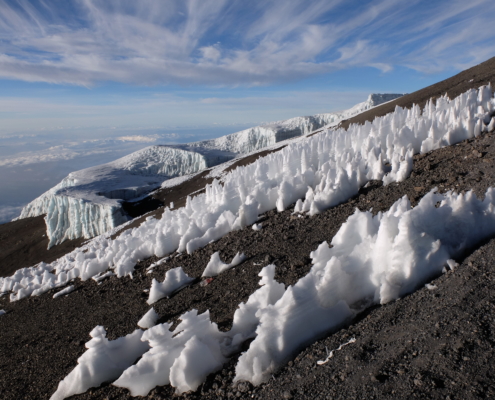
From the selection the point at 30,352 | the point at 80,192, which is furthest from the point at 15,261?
the point at 30,352

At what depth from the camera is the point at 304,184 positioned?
11.5m

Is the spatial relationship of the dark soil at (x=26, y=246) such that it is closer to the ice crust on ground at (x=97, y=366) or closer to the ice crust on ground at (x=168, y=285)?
the ice crust on ground at (x=168, y=285)

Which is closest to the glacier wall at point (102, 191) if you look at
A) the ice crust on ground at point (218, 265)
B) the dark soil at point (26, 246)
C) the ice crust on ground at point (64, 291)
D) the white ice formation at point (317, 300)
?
the dark soil at point (26, 246)

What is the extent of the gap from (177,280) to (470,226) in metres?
6.35

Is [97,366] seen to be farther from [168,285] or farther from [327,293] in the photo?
[327,293]

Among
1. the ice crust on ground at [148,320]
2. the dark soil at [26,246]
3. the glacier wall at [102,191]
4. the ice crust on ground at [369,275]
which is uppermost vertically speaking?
the ice crust on ground at [369,275]

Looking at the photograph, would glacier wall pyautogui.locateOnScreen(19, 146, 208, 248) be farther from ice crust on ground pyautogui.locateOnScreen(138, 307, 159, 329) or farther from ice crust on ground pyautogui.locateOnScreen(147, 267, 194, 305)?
ice crust on ground pyautogui.locateOnScreen(138, 307, 159, 329)

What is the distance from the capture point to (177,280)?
303 inches

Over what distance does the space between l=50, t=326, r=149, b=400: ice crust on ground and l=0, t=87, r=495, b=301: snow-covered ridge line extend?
4.77 m

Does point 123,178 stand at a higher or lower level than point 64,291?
lower

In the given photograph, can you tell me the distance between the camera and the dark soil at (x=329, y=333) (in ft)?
10.3

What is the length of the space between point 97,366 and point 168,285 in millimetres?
2656

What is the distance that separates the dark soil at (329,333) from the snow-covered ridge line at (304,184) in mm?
515

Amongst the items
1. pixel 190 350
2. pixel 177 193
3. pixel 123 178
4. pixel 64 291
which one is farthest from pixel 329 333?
→ pixel 123 178
